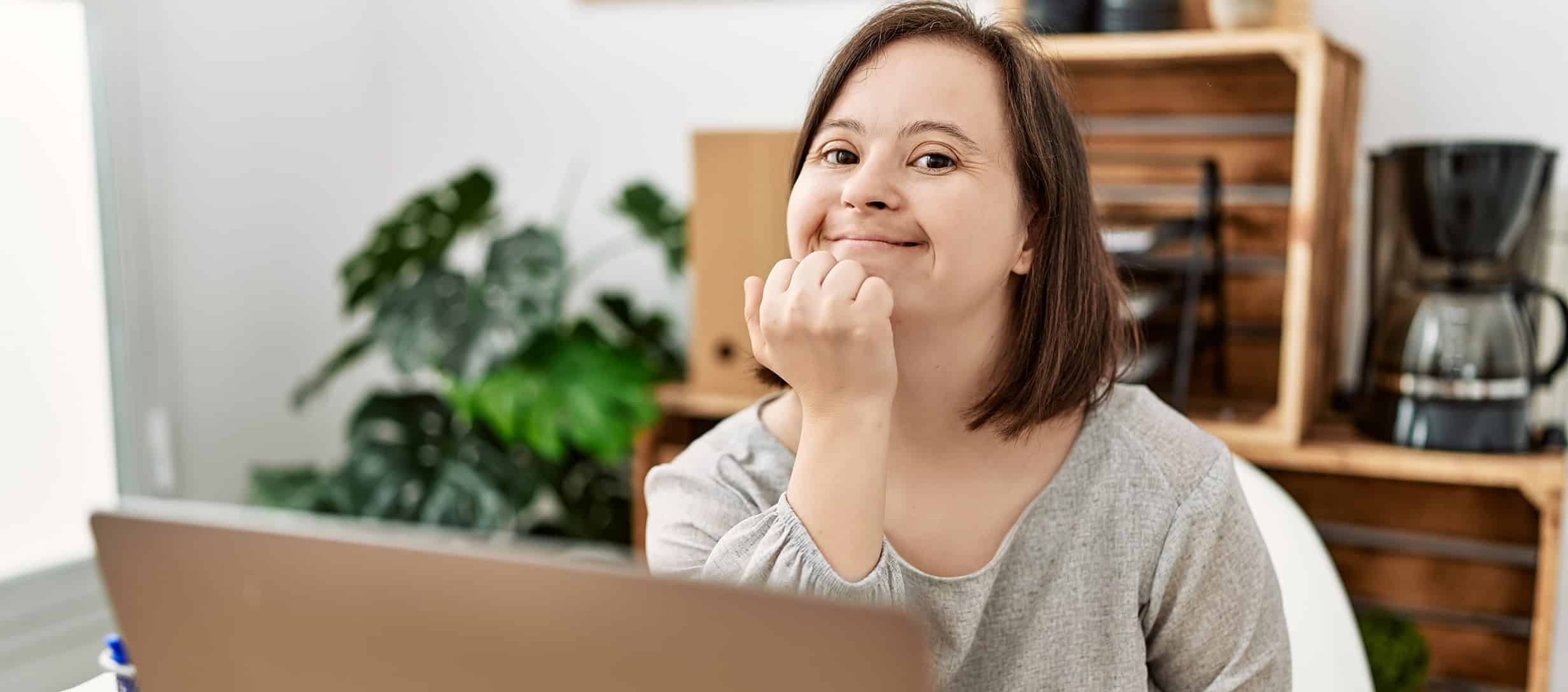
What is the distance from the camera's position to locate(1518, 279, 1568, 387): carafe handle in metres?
1.53

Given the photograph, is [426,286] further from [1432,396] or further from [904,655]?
[904,655]

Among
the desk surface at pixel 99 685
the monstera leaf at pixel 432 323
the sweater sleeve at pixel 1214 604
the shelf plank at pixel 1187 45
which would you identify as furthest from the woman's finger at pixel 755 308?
the monstera leaf at pixel 432 323

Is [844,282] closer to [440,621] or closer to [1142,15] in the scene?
[440,621]

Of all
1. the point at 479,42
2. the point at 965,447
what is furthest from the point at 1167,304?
the point at 479,42

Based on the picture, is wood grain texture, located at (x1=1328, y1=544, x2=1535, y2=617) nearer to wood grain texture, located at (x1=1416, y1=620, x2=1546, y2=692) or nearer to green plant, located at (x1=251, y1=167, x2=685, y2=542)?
wood grain texture, located at (x1=1416, y1=620, x2=1546, y2=692)

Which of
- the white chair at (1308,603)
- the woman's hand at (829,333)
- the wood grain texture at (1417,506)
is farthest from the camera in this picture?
the wood grain texture at (1417,506)

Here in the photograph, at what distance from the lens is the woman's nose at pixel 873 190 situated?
72cm

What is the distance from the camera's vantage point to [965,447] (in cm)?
84

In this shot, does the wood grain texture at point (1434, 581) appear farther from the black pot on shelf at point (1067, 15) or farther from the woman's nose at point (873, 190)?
the woman's nose at point (873, 190)

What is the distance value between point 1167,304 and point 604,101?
117 centimetres

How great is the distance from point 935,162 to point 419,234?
144 cm

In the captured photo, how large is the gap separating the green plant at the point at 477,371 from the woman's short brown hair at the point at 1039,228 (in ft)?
3.56

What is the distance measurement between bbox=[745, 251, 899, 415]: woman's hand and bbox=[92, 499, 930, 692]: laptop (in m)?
0.24

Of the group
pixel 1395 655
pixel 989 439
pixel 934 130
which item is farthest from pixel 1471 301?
pixel 934 130
